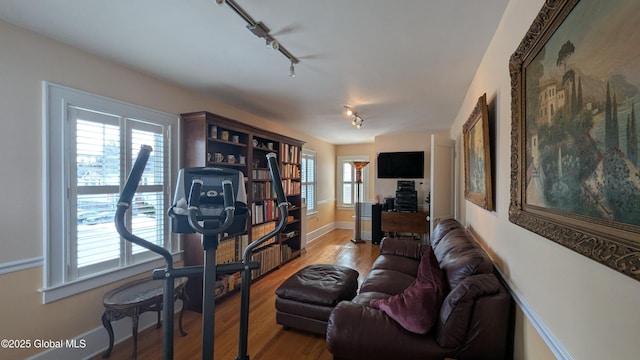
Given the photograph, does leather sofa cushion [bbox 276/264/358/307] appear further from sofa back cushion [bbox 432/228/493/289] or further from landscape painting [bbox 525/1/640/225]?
landscape painting [bbox 525/1/640/225]

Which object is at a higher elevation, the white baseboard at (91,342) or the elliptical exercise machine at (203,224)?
the elliptical exercise machine at (203,224)

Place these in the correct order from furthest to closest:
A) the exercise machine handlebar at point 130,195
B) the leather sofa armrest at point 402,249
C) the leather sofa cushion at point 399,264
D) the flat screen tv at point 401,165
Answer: the flat screen tv at point 401,165 → the leather sofa armrest at point 402,249 → the leather sofa cushion at point 399,264 → the exercise machine handlebar at point 130,195

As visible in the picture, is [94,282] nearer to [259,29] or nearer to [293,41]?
[259,29]

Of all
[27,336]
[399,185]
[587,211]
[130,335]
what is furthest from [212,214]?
[399,185]

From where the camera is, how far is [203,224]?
4.15 ft

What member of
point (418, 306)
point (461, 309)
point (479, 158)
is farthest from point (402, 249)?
point (461, 309)

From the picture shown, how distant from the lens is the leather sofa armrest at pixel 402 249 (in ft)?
10.7

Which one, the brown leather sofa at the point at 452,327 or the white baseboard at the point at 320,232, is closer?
the brown leather sofa at the point at 452,327

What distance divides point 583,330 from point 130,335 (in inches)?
123

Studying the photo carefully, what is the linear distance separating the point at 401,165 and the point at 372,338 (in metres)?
4.60

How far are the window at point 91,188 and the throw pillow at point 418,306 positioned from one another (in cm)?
223

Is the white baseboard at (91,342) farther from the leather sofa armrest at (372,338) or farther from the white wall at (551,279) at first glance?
the white wall at (551,279)

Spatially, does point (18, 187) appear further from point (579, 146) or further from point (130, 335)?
point (579, 146)

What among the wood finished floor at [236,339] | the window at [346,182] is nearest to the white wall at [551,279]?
the wood finished floor at [236,339]
